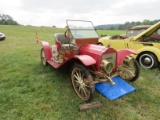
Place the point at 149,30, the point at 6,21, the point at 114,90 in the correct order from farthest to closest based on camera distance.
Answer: the point at 6,21, the point at 149,30, the point at 114,90

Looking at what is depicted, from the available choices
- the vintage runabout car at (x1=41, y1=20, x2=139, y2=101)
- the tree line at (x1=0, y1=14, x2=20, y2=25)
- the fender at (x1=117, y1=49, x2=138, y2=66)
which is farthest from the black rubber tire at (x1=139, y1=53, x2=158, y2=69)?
the tree line at (x1=0, y1=14, x2=20, y2=25)

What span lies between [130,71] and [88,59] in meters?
1.38

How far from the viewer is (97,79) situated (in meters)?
3.08

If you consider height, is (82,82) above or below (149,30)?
below

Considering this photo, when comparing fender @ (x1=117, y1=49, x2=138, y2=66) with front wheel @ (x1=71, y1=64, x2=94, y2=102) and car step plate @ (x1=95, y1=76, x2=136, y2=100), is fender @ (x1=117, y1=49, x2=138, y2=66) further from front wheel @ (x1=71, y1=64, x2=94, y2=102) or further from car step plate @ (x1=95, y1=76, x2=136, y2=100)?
front wheel @ (x1=71, y1=64, x2=94, y2=102)

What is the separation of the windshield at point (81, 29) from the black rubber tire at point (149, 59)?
84.1 inches

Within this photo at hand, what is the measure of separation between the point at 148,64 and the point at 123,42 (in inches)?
54.8

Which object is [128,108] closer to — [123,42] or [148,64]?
[148,64]

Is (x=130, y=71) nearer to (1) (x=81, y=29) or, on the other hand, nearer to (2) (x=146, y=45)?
(1) (x=81, y=29)

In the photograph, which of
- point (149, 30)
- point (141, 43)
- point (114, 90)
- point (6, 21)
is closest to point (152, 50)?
point (141, 43)

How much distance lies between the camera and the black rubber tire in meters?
4.80

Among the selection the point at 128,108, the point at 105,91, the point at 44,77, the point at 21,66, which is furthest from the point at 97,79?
the point at 21,66

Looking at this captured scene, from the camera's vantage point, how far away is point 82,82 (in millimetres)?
2979

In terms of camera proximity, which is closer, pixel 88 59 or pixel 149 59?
pixel 88 59
